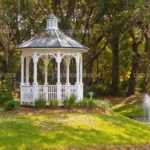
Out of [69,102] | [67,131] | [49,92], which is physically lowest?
[67,131]

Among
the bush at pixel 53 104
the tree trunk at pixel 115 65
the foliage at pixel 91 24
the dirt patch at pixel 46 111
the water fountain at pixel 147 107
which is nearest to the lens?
the dirt patch at pixel 46 111

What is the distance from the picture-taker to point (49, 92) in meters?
23.1

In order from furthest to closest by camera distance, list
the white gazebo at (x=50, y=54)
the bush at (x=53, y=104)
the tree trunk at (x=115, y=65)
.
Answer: the tree trunk at (x=115, y=65)
the white gazebo at (x=50, y=54)
the bush at (x=53, y=104)

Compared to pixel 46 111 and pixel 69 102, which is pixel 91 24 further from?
pixel 46 111

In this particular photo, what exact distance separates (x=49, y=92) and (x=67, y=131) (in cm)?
706

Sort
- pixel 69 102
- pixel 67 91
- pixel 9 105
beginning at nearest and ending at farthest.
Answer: pixel 9 105, pixel 69 102, pixel 67 91

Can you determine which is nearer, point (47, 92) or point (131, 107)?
point (47, 92)

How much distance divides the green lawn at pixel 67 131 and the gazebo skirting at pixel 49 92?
12.6ft

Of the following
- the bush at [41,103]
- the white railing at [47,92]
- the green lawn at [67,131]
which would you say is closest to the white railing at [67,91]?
the white railing at [47,92]

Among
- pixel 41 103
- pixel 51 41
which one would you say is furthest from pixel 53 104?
pixel 51 41

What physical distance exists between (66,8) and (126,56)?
794cm

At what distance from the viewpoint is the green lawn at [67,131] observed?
1480 centimetres

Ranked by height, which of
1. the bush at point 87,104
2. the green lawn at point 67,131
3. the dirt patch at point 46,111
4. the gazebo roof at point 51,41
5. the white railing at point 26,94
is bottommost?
the green lawn at point 67,131

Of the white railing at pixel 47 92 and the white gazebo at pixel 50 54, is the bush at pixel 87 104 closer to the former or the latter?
the white gazebo at pixel 50 54
